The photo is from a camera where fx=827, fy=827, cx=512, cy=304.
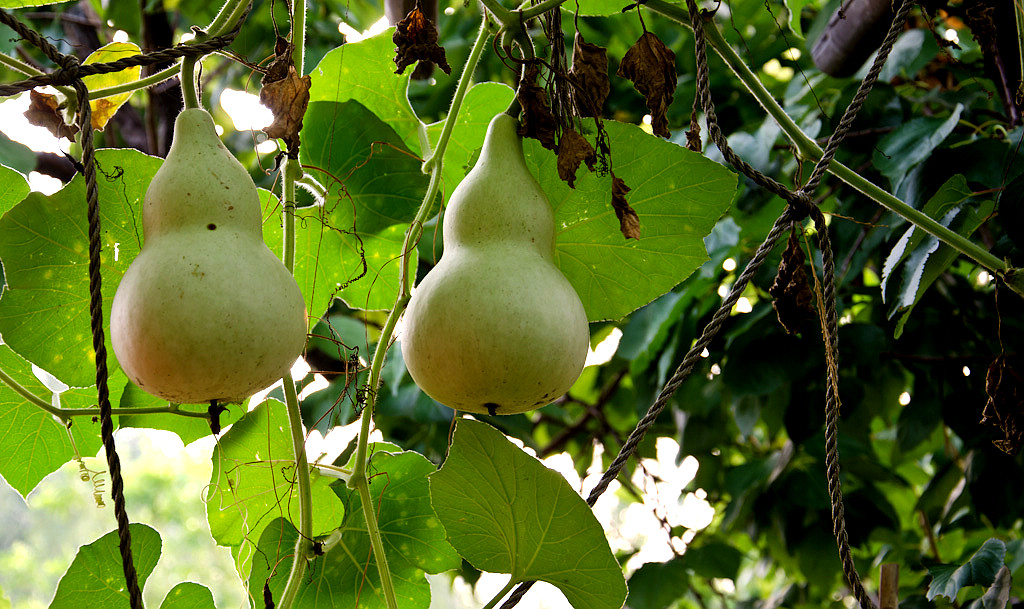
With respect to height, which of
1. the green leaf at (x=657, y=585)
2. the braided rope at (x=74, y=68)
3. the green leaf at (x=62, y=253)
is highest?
the braided rope at (x=74, y=68)

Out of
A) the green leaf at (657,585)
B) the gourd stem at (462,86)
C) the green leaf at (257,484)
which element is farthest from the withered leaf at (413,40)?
the green leaf at (657,585)

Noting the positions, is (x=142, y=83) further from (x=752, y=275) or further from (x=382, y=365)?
(x=752, y=275)

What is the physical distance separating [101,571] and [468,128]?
41 centimetres

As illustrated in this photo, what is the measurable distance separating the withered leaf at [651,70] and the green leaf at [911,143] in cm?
50

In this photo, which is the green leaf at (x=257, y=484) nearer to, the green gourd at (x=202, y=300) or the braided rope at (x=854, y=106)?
the green gourd at (x=202, y=300)

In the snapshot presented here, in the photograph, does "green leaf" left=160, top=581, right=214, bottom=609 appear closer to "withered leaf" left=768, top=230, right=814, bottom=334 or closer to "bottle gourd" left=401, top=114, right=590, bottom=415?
"bottle gourd" left=401, top=114, right=590, bottom=415

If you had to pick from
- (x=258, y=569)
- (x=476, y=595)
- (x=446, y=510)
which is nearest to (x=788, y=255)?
(x=446, y=510)

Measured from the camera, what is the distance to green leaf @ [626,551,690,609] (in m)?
1.20

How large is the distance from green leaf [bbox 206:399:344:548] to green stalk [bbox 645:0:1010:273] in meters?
0.37

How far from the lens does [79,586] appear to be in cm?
50

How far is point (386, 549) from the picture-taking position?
23.4 inches

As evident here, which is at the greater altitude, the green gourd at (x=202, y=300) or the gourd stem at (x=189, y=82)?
the gourd stem at (x=189, y=82)

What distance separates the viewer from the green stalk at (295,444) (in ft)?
1.56

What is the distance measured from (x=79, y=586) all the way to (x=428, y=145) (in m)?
0.38
